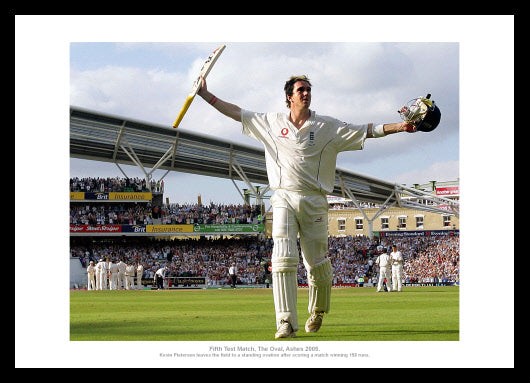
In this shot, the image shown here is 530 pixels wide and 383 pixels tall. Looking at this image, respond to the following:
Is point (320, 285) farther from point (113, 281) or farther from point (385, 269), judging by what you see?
point (113, 281)

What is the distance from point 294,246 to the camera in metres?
7.46

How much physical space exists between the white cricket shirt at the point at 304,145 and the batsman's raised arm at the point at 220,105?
0.29 feet

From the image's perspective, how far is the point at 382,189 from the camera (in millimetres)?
52938

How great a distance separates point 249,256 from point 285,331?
130ft

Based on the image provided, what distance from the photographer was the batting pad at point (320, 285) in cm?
775

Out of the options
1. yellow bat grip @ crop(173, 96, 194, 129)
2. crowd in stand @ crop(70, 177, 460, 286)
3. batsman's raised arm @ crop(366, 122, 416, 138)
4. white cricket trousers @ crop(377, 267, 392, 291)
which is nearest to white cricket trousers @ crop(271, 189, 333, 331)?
batsman's raised arm @ crop(366, 122, 416, 138)

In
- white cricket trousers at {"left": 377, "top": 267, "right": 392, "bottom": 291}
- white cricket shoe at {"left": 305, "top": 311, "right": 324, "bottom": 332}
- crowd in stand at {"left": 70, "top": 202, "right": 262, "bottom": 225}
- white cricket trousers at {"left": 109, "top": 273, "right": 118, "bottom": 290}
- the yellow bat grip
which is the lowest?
white cricket trousers at {"left": 109, "top": 273, "right": 118, "bottom": 290}

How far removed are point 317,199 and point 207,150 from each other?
36058 millimetres

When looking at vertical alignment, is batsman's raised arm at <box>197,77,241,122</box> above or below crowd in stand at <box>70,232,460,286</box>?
above

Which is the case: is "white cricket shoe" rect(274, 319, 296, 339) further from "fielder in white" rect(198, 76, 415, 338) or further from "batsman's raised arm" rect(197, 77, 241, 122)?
"batsman's raised arm" rect(197, 77, 241, 122)

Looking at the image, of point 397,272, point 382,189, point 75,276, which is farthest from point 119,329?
point 382,189

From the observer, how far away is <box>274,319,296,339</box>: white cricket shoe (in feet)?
A: 23.2

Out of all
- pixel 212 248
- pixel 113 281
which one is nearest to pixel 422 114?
pixel 113 281

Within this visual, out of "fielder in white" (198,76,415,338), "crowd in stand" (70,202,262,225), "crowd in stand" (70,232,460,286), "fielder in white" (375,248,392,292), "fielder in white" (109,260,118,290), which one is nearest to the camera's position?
"fielder in white" (198,76,415,338)
